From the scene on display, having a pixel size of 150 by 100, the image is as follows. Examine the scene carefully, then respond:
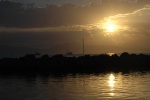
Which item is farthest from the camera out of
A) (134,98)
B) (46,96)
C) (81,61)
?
(81,61)

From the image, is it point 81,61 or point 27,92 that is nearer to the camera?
point 27,92

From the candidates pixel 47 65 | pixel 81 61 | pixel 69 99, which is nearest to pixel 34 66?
pixel 47 65

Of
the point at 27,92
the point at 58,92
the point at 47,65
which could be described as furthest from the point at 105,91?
the point at 47,65

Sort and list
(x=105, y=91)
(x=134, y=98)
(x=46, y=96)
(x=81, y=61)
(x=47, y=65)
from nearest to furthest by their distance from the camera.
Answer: (x=134, y=98), (x=46, y=96), (x=105, y=91), (x=47, y=65), (x=81, y=61)

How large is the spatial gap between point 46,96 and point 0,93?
Answer: 3.86m

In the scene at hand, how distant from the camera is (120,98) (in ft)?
61.5

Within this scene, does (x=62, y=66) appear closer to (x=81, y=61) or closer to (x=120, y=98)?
(x=81, y=61)

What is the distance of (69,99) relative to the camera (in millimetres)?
18828

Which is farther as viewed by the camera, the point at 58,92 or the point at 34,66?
the point at 34,66

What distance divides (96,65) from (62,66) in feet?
17.4

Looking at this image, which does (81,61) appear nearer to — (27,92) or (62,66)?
(62,66)

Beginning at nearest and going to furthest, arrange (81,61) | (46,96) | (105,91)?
(46,96) → (105,91) → (81,61)

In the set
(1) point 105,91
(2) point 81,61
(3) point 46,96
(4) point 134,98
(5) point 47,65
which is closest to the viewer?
(4) point 134,98

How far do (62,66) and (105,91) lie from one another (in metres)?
24.5
